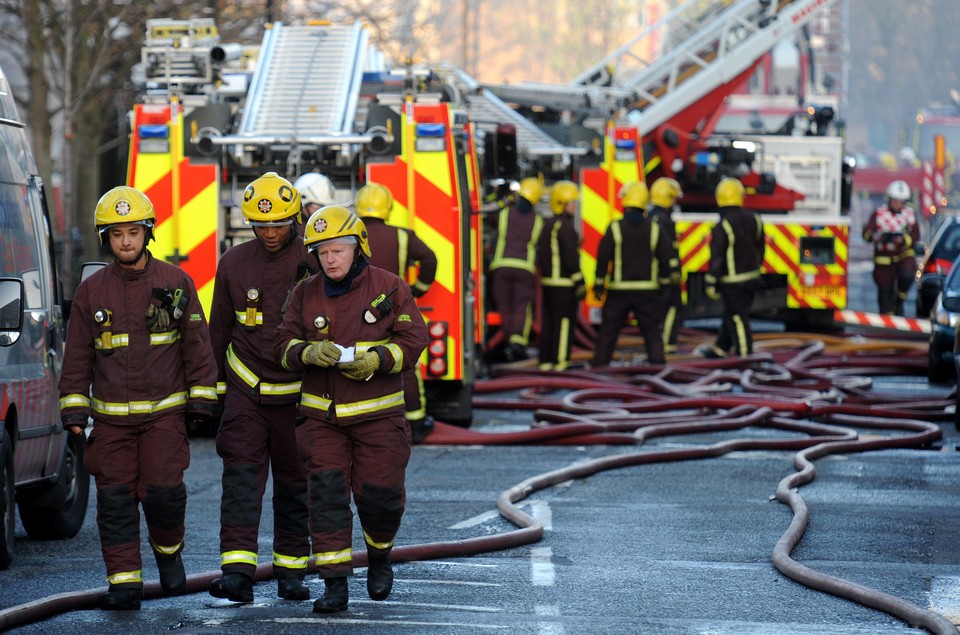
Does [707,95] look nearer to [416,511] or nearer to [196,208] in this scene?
[196,208]

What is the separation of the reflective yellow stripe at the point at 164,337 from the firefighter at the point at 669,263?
9214 mm

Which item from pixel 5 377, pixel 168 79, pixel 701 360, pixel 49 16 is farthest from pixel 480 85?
pixel 5 377

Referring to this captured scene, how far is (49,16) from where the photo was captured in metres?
22.7

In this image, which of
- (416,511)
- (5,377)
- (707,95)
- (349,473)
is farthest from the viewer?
(707,95)

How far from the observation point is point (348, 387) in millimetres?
6762

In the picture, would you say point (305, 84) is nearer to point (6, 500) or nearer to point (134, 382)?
point (6, 500)

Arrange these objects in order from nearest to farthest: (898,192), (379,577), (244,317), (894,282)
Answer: (379,577)
(244,317)
(894,282)
(898,192)

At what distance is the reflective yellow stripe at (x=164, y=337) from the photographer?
22.7 feet

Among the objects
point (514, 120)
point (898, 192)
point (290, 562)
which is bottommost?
point (290, 562)

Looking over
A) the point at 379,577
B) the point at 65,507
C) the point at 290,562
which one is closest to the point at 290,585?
the point at 290,562

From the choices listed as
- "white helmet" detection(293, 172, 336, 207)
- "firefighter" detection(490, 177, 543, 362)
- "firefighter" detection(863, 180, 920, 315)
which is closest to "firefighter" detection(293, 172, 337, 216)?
"white helmet" detection(293, 172, 336, 207)

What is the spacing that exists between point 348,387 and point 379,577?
0.71m

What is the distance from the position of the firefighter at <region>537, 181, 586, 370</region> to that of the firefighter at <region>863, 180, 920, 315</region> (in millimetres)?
6773

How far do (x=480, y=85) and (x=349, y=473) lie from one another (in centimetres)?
1052
